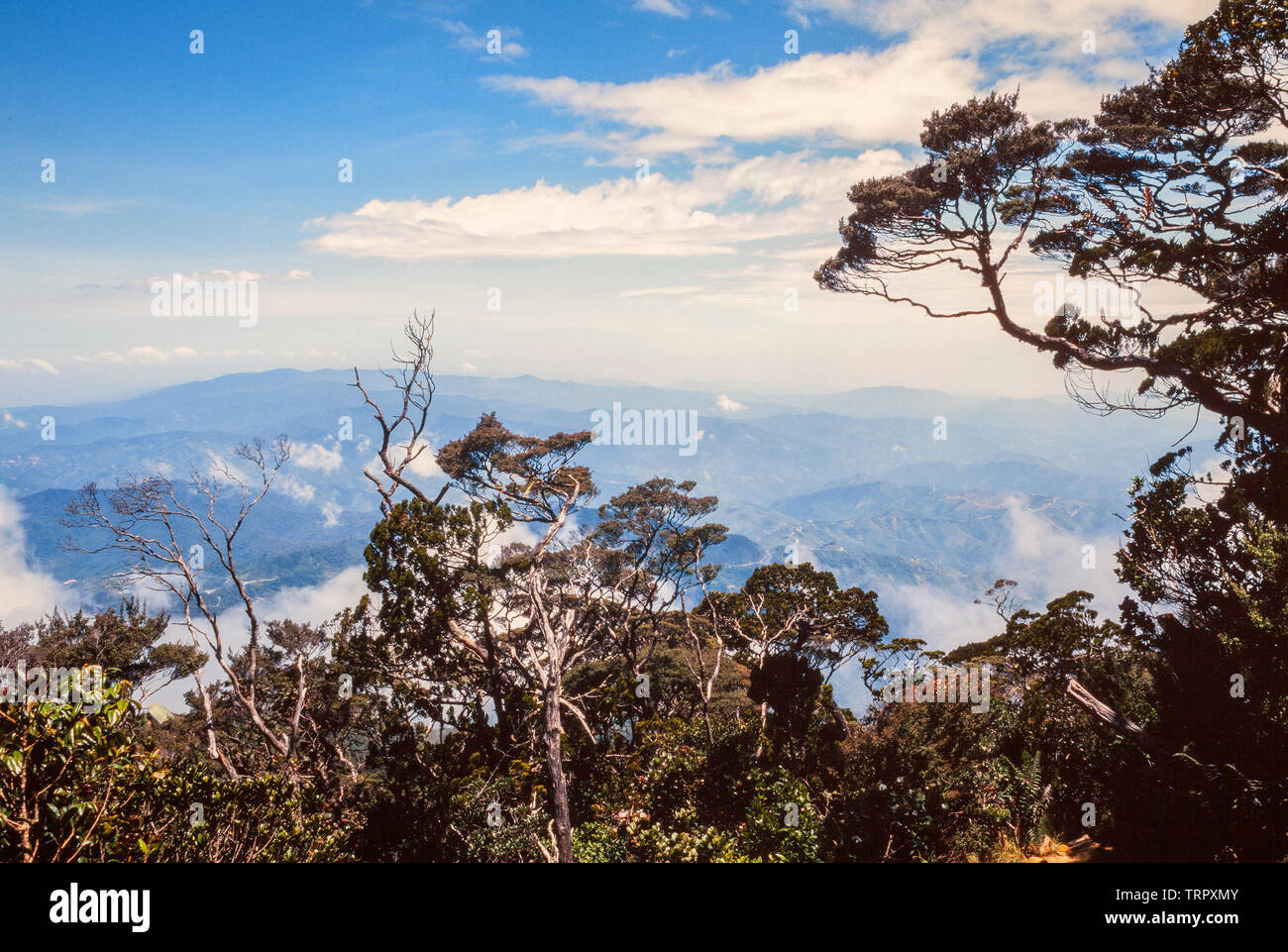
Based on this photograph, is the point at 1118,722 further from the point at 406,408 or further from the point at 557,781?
the point at 406,408

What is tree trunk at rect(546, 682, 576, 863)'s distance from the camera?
1035 centimetres

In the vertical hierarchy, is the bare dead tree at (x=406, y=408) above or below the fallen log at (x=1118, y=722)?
above

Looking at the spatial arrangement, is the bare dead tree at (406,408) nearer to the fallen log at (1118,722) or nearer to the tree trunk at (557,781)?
the tree trunk at (557,781)

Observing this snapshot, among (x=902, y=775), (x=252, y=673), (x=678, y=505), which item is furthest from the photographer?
(x=678, y=505)

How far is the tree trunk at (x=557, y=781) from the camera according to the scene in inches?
408

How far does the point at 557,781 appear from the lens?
425 inches

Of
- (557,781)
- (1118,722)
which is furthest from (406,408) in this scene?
(1118,722)

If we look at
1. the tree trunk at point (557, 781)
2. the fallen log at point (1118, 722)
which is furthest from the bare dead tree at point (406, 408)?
the fallen log at point (1118, 722)

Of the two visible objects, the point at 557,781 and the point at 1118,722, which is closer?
the point at 1118,722

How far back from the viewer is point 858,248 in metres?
13.8
